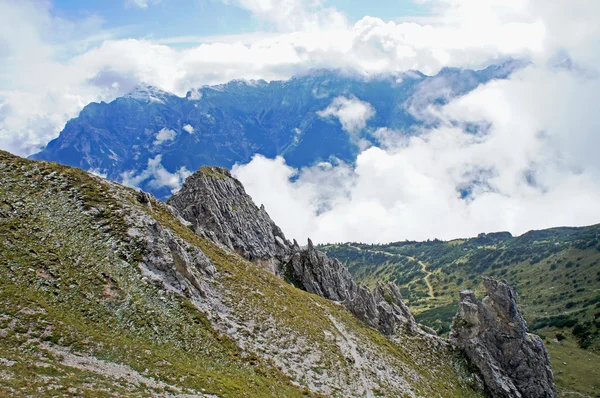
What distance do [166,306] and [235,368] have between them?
12276 millimetres

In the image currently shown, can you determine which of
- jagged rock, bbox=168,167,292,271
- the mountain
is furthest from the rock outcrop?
the mountain

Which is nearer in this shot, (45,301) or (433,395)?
(45,301)

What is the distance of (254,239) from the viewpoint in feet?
406

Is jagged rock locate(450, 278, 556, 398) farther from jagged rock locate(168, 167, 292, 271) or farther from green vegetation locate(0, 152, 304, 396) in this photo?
jagged rock locate(168, 167, 292, 271)

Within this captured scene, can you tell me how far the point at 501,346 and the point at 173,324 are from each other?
7549 cm

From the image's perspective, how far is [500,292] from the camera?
9088 cm

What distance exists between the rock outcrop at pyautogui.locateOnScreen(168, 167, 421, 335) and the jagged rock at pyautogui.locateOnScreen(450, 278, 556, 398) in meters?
17.8

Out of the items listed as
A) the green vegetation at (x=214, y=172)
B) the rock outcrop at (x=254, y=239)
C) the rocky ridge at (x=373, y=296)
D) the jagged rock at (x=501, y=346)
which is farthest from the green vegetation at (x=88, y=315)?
the green vegetation at (x=214, y=172)

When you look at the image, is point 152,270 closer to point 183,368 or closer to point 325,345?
point 183,368

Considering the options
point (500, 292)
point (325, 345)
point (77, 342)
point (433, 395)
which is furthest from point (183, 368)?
point (500, 292)

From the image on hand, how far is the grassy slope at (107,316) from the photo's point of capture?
111 feet

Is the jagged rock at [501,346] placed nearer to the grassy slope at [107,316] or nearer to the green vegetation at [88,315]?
the grassy slope at [107,316]

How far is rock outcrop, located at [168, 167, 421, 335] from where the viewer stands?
11225cm

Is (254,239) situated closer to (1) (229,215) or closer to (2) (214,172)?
(1) (229,215)
